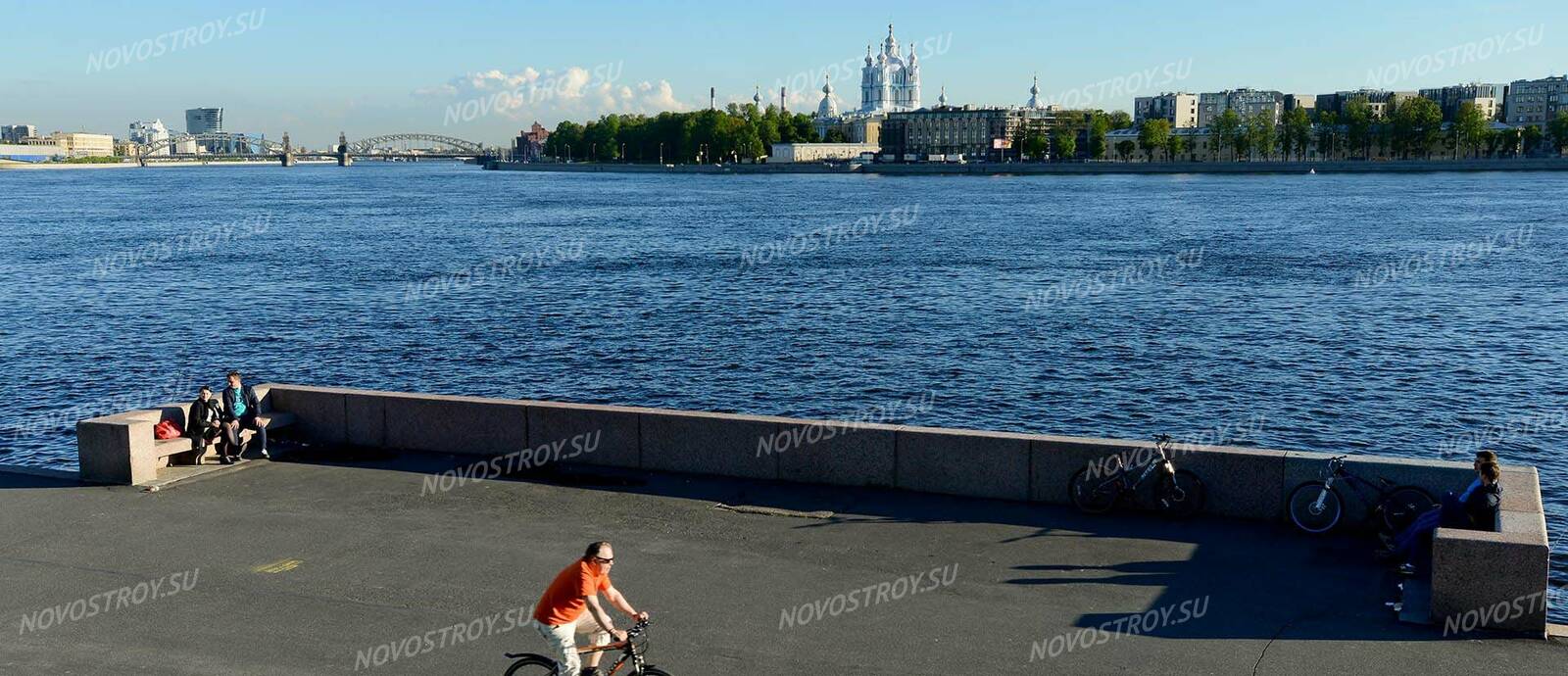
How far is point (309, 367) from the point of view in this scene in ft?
122

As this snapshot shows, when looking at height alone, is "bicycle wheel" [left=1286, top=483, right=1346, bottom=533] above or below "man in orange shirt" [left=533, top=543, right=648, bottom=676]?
below

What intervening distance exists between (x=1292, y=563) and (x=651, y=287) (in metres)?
44.6

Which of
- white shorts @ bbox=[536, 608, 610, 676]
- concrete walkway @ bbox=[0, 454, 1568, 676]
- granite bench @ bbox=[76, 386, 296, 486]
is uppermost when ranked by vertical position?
white shorts @ bbox=[536, 608, 610, 676]

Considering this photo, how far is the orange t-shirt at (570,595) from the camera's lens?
820 cm

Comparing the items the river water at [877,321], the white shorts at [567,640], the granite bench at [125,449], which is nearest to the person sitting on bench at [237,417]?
the granite bench at [125,449]

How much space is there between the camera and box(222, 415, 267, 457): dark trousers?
1590 cm

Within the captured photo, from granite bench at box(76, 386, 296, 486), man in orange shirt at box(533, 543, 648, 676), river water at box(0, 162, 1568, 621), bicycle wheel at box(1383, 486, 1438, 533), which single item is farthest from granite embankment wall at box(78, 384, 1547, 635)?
man in orange shirt at box(533, 543, 648, 676)

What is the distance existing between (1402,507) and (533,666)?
823 centimetres

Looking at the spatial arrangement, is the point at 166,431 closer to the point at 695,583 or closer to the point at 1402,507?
the point at 695,583

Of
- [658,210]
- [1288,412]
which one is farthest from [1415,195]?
[1288,412]

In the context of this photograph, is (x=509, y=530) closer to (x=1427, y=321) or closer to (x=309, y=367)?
(x=309, y=367)

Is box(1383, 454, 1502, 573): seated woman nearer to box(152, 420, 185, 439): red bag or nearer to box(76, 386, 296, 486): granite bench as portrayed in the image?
box(76, 386, 296, 486): granite bench

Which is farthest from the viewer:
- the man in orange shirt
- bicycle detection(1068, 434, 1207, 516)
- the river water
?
the river water

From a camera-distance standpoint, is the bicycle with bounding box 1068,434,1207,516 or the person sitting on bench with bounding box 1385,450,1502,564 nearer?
the person sitting on bench with bounding box 1385,450,1502,564
